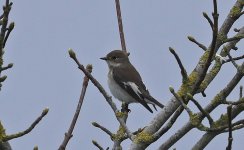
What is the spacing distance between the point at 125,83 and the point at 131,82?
0.21m

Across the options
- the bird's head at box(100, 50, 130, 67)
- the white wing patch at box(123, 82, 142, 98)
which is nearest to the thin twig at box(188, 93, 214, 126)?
the white wing patch at box(123, 82, 142, 98)

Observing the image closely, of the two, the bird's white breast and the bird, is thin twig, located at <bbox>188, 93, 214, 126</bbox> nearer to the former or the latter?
the bird

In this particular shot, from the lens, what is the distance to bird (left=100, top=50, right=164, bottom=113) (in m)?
11.2

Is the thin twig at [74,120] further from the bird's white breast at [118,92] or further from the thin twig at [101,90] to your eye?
the bird's white breast at [118,92]

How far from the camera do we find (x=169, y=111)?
4.53 metres

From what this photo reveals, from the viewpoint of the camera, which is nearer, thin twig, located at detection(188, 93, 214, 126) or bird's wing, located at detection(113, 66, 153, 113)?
thin twig, located at detection(188, 93, 214, 126)

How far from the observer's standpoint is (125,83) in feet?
38.5

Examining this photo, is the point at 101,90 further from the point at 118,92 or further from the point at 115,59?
the point at 115,59

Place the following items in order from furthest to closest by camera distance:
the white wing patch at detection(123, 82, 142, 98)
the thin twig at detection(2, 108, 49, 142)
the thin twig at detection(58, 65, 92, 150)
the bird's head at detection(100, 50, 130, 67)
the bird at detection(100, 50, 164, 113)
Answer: the bird's head at detection(100, 50, 130, 67)
the white wing patch at detection(123, 82, 142, 98)
the bird at detection(100, 50, 164, 113)
the thin twig at detection(58, 65, 92, 150)
the thin twig at detection(2, 108, 49, 142)

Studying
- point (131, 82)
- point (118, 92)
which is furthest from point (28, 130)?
point (131, 82)

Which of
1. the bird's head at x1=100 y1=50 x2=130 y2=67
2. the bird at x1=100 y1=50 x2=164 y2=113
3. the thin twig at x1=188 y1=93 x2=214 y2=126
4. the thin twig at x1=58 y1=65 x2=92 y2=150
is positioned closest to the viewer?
the thin twig at x1=188 y1=93 x2=214 y2=126

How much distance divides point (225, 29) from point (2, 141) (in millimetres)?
2484

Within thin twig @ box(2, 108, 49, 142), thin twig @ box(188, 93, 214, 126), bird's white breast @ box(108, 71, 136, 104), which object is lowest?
thin twig @ box(188, 93, 214, 126)

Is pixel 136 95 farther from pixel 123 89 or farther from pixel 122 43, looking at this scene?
pixel 122 43
